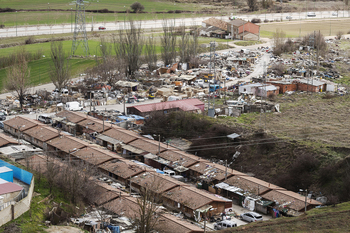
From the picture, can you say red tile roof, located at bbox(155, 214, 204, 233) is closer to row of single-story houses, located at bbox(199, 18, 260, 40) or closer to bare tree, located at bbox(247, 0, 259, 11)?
row of single-story houses, located at bbox(199, 18, 260, 40)

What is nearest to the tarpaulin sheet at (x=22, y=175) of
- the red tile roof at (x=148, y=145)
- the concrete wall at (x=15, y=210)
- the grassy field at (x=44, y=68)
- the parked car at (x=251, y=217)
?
the concrete wall at (x=15, y=210)

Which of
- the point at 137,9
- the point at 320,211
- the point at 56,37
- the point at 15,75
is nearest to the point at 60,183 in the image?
the point at 320,211

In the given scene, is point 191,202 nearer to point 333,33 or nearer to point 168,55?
point 168,55

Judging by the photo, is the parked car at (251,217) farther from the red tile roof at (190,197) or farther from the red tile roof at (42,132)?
the red tile roof at (42,132)

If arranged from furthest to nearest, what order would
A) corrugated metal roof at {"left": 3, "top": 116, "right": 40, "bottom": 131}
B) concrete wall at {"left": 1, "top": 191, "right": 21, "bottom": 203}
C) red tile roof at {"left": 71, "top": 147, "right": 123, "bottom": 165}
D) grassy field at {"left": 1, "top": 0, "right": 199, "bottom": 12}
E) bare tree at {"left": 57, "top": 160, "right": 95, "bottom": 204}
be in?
grassy field at {"left": 1, "top": 0, "right": 199, "bottom": 12} < corrugated metal roof at {"left": 3, "top": 116, "right": 40, "bottom": 131} < red tile roof at {"left": 71, "top": 147, "right": 123, "bottom": 165} < bare tree at {"left": 57, "top": 160, "right": 95, "bottom": 204} < concrete wall at {"left": 1, "top": 191, "right": 21, "bottom": 203}

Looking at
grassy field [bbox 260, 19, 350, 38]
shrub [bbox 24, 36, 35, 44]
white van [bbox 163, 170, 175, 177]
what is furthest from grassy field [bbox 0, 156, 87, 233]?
grassy field [bbox 260, 19, 350, 38]

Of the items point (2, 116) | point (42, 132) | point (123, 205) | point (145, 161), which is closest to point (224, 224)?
point (123, 205)
